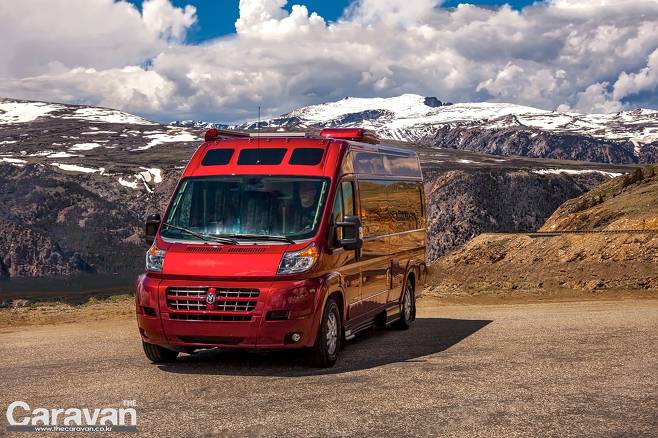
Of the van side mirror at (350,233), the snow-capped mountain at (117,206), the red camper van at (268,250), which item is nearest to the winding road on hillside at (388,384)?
the red camper van at (268,250)

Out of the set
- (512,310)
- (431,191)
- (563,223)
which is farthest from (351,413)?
(431,191)

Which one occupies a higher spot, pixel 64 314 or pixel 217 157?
pixel 217 157

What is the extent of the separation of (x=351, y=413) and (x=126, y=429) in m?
2.05

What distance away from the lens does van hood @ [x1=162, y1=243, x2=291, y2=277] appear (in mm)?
9984

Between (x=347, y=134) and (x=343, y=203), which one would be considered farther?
(x=347, y=134)

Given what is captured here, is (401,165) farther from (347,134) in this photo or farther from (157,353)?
(157,353)

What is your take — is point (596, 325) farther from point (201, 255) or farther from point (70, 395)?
point (70, 395)

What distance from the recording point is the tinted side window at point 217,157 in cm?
1163

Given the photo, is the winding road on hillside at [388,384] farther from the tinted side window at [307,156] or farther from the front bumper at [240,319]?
the tinted side window at [307,156]

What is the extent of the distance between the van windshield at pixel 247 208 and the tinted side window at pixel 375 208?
1.35m

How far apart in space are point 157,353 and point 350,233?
2.96 metres

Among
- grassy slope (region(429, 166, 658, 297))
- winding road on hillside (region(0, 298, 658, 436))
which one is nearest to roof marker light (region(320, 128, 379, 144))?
winding road on hillside (region(0, 298, 658, 436))

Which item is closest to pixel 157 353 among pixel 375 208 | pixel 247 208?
pixel 247 208

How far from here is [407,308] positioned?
1538 centimetres
